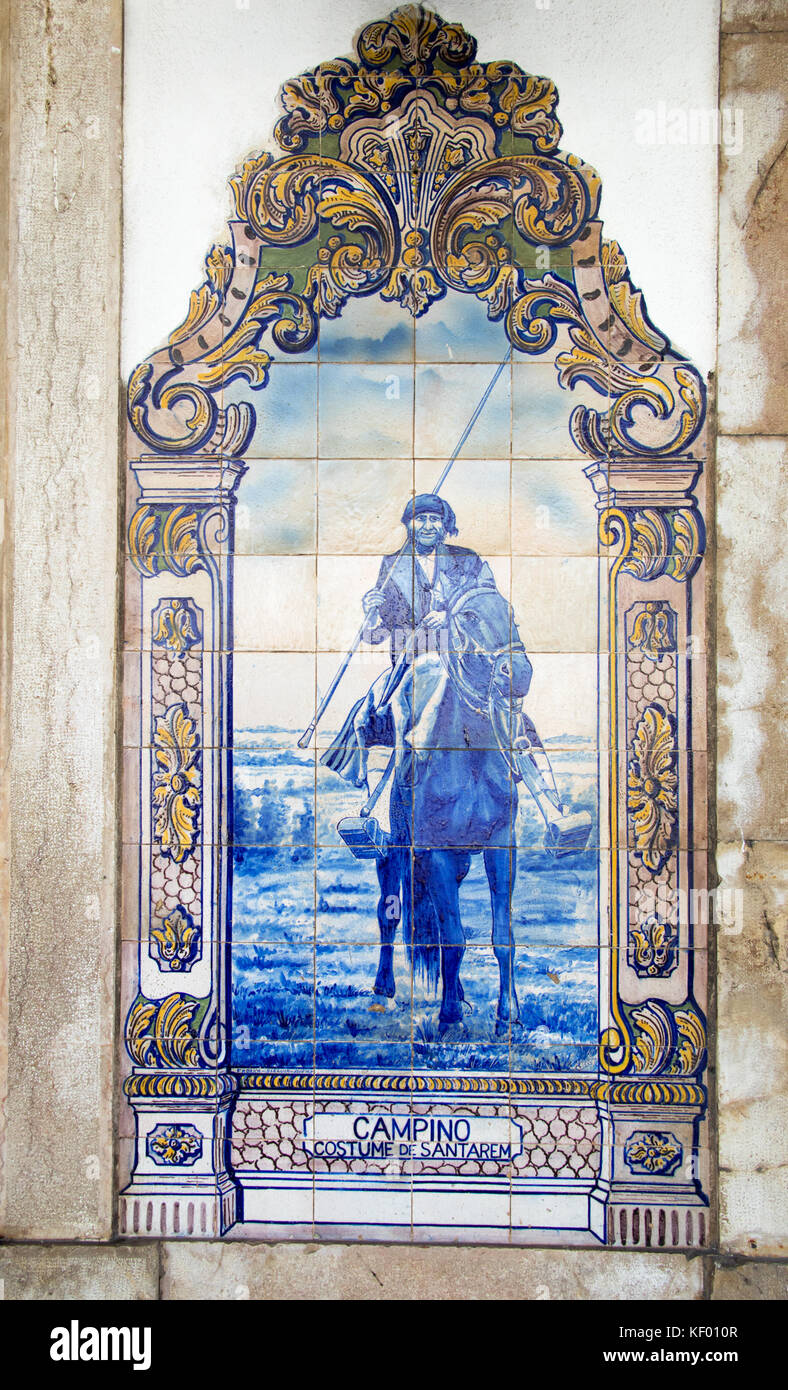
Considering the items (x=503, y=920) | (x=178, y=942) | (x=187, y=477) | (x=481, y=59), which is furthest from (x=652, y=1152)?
(x=481, y=59)

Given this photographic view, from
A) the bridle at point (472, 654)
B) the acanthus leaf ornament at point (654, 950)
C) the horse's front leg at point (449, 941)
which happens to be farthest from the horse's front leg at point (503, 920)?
the bridle at point (472, 654)

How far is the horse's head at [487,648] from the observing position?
11.3ft

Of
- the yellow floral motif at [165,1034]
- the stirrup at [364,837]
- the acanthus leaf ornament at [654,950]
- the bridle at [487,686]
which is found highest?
the bridle at [487,686]

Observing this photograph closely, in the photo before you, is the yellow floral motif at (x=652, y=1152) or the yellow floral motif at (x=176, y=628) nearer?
the yellow floral motif at (x=652, y=1152)

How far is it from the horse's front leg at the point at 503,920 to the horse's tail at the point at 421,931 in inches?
9.5

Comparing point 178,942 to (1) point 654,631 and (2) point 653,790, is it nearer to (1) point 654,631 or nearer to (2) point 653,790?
(2) point 653,790

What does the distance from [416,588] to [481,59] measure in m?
2.15

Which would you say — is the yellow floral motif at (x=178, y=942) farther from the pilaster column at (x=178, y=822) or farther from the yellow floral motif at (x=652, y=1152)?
the yellow floral motif at (x=652, y=1152)

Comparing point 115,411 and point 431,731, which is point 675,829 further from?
point 115,411

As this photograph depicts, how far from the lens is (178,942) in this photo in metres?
3.47

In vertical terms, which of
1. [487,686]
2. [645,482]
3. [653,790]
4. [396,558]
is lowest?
[653,790]

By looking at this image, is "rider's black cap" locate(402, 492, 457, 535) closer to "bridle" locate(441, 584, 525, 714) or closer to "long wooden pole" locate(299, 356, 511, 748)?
"long wooden pole" locate(299, 356, 511, 748)

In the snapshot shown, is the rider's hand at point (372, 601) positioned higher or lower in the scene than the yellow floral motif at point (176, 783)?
higher

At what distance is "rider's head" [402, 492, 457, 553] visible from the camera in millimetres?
3455
